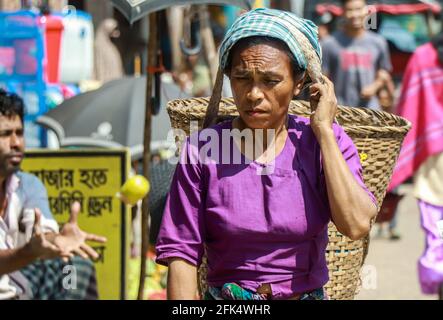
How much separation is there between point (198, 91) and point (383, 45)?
417 centimetres

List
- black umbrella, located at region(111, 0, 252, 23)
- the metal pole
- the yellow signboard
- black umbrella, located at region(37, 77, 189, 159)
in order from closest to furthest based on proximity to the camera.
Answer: black umbrella, located at region(111, 0, 252, 23) → the metal pole → the yellow signboard → black umbrella, located at region(37, 77, 189, 159)

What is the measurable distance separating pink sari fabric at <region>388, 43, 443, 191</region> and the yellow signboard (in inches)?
69.3

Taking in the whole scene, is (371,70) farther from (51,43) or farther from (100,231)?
(100,231)

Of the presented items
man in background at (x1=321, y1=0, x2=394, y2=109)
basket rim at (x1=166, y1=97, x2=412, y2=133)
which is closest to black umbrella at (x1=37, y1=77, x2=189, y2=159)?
man in background at (x1=321, y1=0, x2=394, y2=109)

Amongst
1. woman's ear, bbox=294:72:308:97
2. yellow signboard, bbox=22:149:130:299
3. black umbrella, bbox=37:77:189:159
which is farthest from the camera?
black umbrella, bbox=37:77:189:159

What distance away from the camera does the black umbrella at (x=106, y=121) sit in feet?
22.0

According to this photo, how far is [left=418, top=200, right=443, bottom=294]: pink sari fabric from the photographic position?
20.4ft

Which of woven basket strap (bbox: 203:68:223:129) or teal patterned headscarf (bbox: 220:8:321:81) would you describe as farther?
woven basket strap (bbox: 203:68:223:129)

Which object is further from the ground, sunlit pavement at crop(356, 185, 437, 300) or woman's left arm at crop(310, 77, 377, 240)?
woman's left arm at crop(310, 77, 377, 240)

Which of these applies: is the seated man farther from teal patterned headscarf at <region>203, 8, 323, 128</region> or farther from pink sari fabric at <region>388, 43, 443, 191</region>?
pink sari fabric at <region>388, 43, 443, 191</region>

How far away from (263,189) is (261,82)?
31 centimetres

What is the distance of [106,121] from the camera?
6.86m
